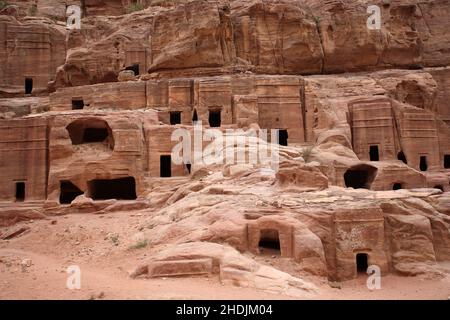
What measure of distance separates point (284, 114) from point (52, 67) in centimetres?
2012

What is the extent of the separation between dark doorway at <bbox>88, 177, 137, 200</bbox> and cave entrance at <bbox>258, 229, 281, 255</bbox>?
10.7m

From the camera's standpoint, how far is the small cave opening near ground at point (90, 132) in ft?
75.5

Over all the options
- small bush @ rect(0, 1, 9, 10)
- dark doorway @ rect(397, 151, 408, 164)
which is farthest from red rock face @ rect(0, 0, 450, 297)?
small bush @ rect(0, 1, 9, 10)

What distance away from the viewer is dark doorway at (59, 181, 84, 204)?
22.6m

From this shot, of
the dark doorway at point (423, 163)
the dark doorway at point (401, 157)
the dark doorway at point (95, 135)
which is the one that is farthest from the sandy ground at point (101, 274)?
the dark doorway at point (423, 163)

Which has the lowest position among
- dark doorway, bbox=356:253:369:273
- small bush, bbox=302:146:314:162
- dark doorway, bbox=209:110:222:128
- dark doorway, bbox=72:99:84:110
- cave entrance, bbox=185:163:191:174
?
dark doorway, bbox=356:253:369:273

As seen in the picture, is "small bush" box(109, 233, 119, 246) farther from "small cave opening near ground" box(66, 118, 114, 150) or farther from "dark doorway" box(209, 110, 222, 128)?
"dark doorway" box(209, 110, 222, 128)

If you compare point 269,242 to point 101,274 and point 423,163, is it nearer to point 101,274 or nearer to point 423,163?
point 101,274

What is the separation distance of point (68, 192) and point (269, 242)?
12117 mm

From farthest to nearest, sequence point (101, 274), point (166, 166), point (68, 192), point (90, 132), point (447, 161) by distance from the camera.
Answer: point (447, 161) < point (90, 132) < point (166, 166) < point (68, 192) < point (101, 274)

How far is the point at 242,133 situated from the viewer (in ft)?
77.1

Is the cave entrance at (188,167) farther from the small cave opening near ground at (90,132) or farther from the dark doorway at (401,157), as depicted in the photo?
the dark doorway at (401,157)

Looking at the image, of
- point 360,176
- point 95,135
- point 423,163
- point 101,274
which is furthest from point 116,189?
point 423,163

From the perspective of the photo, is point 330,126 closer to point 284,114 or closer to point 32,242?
point 284,114
